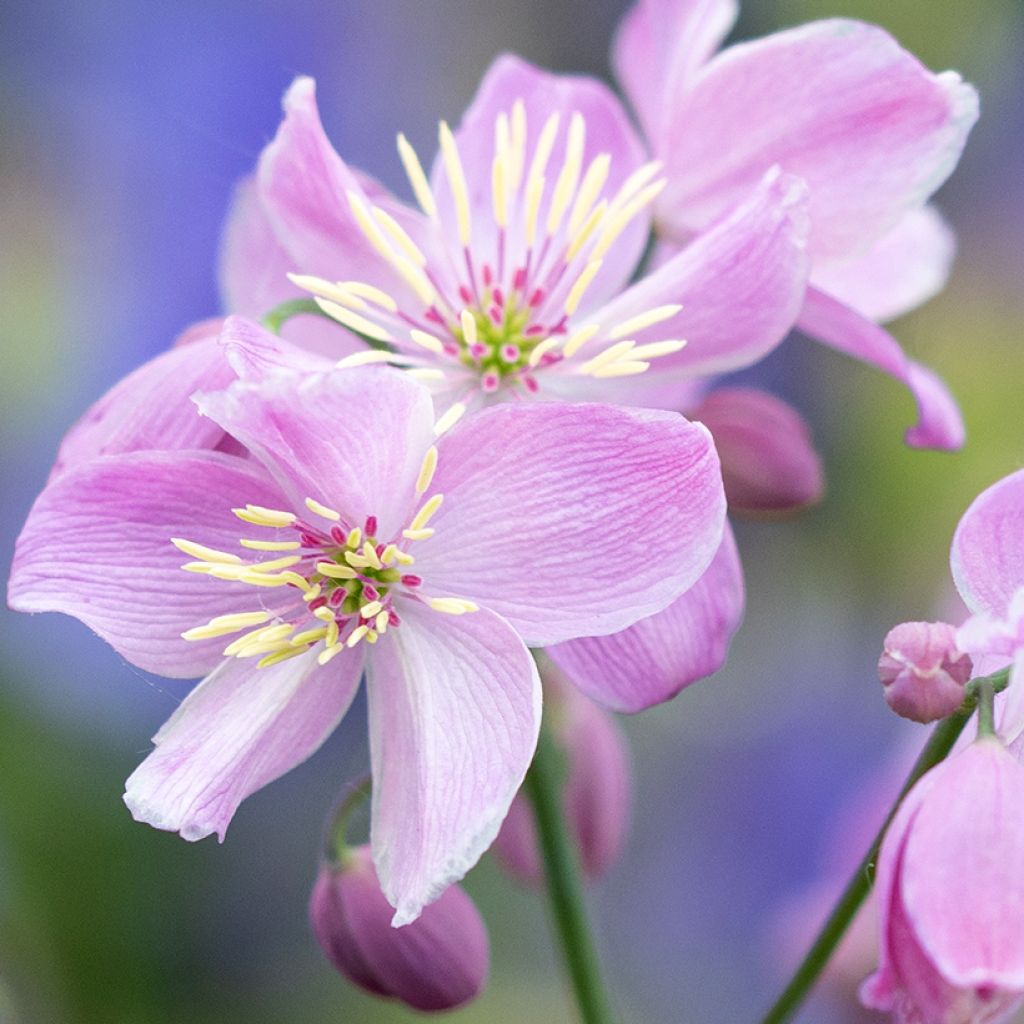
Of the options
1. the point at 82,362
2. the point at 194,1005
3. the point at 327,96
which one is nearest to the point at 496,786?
the point at 194,1005

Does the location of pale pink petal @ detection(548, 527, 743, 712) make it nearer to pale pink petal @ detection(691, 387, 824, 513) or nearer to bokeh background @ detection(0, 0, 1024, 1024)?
pale pink petal @ detection(691, 387, 824, 513)

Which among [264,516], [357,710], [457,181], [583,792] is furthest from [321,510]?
[357,710]

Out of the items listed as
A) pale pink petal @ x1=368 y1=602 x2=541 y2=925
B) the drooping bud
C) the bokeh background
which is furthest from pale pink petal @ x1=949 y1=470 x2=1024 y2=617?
the bokeh background

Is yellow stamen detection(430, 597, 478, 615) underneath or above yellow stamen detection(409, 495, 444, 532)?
underneath

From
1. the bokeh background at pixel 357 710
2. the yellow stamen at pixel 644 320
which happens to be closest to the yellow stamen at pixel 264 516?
the yellow stamen at pixel 644 320

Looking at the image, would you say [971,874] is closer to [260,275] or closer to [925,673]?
[925,673]

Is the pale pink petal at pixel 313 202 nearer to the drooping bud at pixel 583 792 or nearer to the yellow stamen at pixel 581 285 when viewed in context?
the yellow stamen at pixel 581 285
